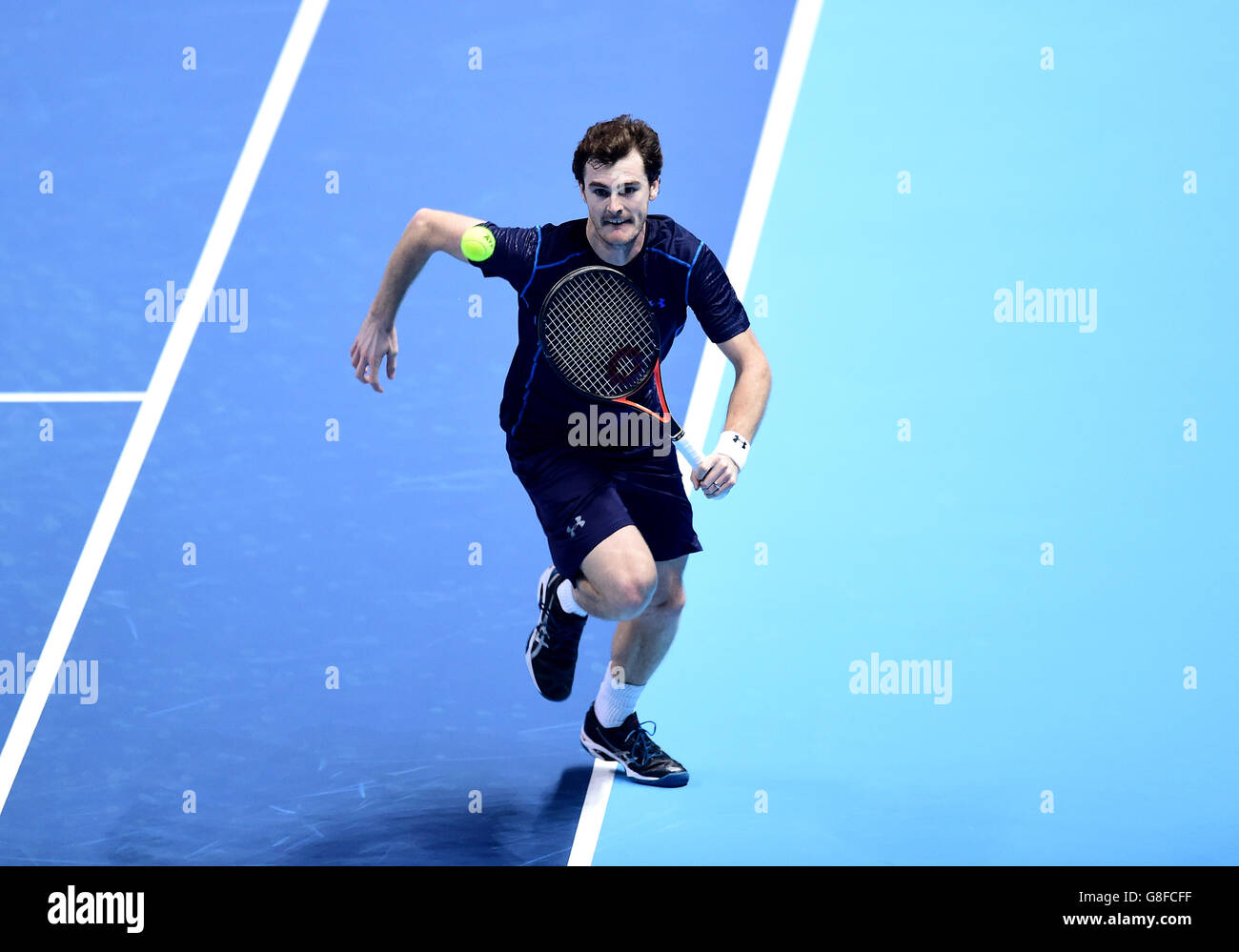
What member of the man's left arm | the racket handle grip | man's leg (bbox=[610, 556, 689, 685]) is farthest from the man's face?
man's leg (bbox=[610, 556, 689, 685])

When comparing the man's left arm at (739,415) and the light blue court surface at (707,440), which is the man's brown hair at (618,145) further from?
the light blue court surface at (707,440)

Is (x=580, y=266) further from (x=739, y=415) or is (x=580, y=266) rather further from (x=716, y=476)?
(x=716, y=476)

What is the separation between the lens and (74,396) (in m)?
6.79

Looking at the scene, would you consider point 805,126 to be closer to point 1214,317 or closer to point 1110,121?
point 1110,121

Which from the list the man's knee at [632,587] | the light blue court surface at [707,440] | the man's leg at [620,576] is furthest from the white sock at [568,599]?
the light blue court surface at [707,440]

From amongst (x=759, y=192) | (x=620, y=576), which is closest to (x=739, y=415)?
(x=620, y=576)

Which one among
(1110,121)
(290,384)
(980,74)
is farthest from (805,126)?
(290,384)

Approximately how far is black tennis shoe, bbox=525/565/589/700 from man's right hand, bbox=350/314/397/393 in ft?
2.93

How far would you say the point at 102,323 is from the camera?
282 inches

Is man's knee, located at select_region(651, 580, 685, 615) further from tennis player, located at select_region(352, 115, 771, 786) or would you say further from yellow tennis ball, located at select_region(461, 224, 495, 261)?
yellow tennis ball, located at select_region(461, 224, 495, 261)

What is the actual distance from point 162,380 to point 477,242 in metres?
2.90

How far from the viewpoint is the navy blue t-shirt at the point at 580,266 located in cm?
Answer: 452

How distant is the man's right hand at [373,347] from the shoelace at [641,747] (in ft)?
4.53

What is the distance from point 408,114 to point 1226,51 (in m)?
4.65
